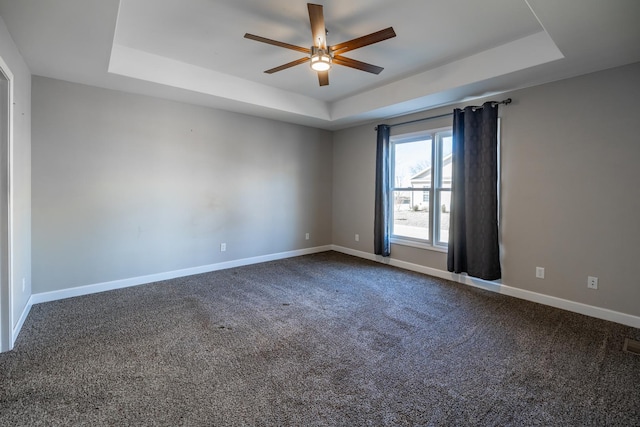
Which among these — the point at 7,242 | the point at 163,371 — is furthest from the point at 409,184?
the point at 7,242

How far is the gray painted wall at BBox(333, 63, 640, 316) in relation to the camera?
9.74ft

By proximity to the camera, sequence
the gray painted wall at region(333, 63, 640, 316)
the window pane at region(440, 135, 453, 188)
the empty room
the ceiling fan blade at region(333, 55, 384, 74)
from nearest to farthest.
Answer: the empty room, the ceiling fan blade at region(333, 55, 384, 74), the gray painted wall at region(333, 63, 640, 316), the window pane at region(440, 135, 453, 188)

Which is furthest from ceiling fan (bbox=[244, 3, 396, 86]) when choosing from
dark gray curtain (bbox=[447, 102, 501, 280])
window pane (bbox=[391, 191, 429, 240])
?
window pane (bbox=[391, 191, 429, 240])

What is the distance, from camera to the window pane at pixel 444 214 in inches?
178

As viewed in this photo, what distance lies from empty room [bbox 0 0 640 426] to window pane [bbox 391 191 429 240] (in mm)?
39

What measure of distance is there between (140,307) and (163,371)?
1.43 m

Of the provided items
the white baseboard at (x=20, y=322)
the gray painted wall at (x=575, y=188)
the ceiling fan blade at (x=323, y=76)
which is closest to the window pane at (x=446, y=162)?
the gray painted wall at (x=575, y=188)

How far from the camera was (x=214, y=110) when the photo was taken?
463cm

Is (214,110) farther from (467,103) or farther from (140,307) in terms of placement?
(467,103)

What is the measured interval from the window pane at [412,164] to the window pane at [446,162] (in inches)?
8.7

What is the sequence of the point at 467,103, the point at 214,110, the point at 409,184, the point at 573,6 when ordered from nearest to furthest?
the point at 573,6
the point at 467,103
the point at 214,110
the point at 409,184

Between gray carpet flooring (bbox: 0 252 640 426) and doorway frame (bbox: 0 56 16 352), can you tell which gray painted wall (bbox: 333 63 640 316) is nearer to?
gray carpet flooring (bbox: 0 252 640 426)

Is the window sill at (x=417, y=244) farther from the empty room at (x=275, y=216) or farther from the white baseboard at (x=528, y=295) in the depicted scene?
the white baseboard at (x=528, y=295)

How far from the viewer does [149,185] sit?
13.5 ft
